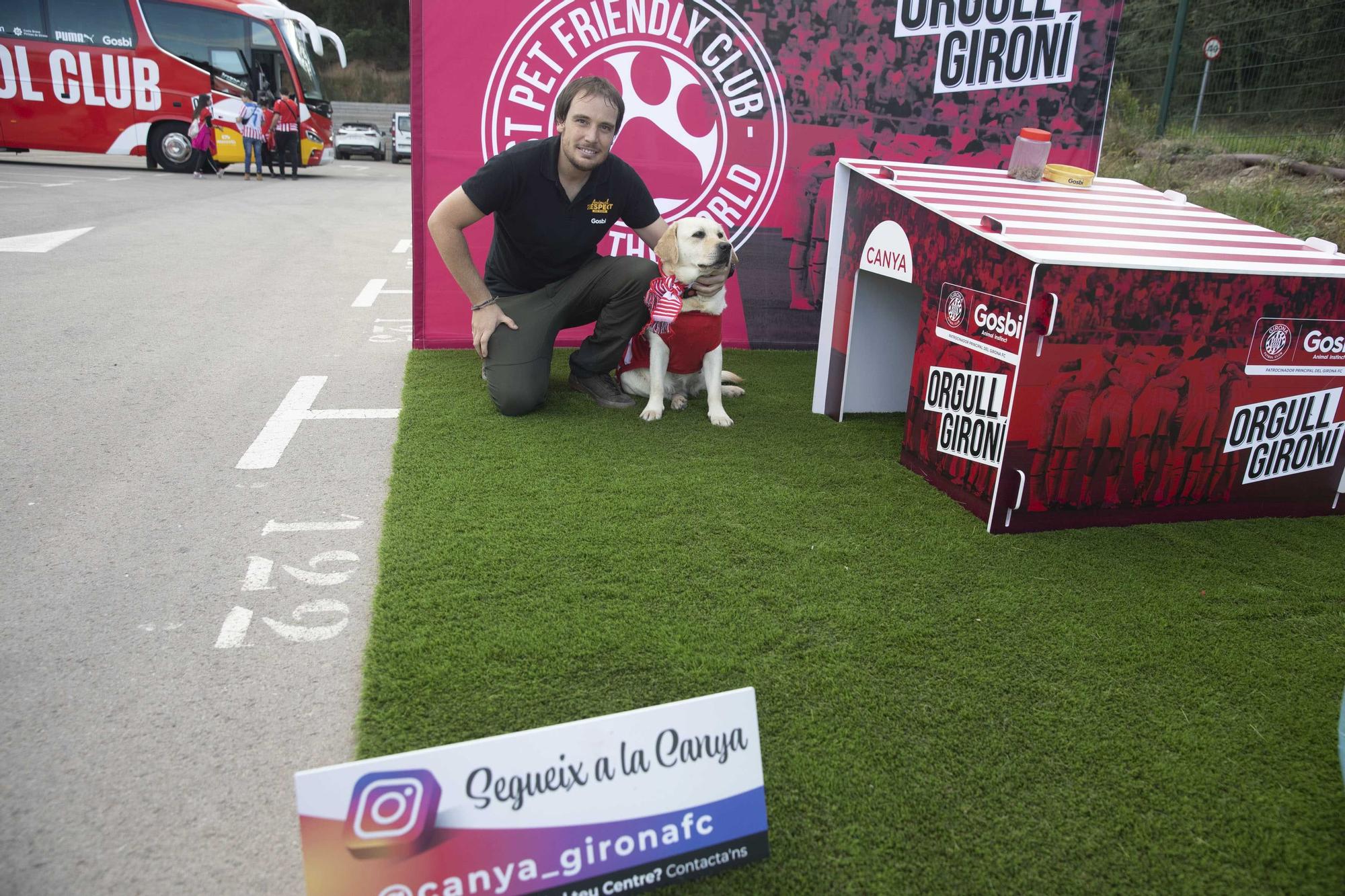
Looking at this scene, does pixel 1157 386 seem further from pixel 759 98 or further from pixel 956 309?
pixel 759 98

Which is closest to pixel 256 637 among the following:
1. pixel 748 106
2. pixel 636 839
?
pixel 636 839

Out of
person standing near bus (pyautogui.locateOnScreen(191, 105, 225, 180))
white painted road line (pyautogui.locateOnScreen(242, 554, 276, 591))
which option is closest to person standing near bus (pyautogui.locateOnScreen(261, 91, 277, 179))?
person standing near bus (pyautogui.locateOnScreen(191, 105, 225, 180))

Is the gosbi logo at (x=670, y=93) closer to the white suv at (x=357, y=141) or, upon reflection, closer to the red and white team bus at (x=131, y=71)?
the red and white team bus at (x=131, y=71)

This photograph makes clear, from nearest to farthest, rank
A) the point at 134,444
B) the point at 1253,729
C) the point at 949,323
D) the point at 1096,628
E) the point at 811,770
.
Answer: the point at 811,770 < the point at 1253,729 < the point at 1096,628 < the point at 949,323 < the point at 134,444

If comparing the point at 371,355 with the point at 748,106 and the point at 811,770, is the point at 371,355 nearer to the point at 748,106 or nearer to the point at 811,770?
the point at 748,106

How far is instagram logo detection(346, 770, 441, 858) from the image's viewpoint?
4.09 feet

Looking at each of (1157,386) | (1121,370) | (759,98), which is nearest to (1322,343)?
(1157,386)

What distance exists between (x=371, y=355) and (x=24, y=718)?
3.16 m

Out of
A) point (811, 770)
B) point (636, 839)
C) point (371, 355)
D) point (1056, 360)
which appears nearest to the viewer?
point (636, 839)

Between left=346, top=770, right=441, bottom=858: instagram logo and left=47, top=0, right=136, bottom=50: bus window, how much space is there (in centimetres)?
1700

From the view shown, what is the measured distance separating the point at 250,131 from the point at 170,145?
1314mm

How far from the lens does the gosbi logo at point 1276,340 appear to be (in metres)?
2.85

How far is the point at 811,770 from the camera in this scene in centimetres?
173

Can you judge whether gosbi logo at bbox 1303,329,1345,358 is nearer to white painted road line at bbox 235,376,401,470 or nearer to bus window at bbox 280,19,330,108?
white painted road line at bbox 235,376,401,470
